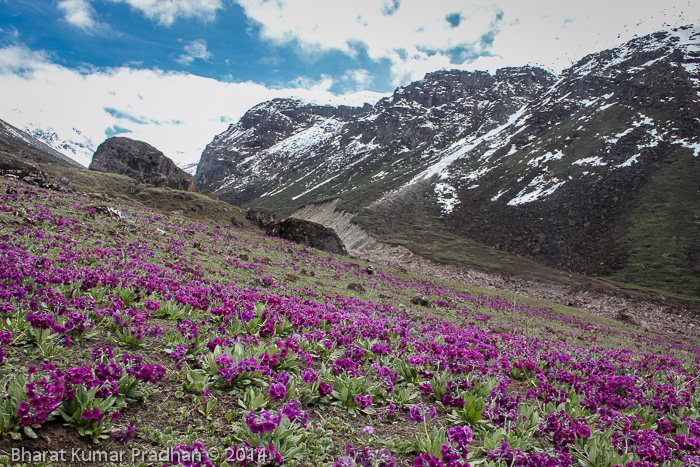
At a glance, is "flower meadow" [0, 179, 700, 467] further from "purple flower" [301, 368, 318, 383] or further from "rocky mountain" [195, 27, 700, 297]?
"rocky mountain" [195, 27, 700, 297]

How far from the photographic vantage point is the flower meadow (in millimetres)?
3645

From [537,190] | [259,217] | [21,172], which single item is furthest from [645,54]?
[21,172]

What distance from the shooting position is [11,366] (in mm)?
4238

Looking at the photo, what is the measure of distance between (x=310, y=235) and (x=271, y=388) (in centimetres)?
3404

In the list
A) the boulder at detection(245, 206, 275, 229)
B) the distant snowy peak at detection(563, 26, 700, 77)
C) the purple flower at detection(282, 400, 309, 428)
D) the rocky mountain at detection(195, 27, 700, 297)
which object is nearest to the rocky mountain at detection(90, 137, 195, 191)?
the boulder at detection(245, 206, 275, 229)

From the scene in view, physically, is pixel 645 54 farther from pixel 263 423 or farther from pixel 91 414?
pixel 91 414

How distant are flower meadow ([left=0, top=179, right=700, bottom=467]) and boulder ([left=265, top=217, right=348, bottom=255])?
89.2 feet

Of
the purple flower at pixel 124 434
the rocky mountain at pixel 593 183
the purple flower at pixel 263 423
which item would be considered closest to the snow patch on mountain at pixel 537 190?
the rocky mountain at pixel 593 183

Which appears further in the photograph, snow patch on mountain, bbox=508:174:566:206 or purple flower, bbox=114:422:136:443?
snow patch on mountain, bbox=508:174:566:206

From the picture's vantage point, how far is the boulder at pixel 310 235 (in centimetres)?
3783

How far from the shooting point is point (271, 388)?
441 cm

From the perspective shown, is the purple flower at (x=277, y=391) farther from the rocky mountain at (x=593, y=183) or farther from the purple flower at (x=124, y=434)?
the rocky mountain at (x=593, y=183)

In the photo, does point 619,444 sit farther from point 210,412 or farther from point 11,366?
point 11,366

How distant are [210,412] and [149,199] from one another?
54983mm
